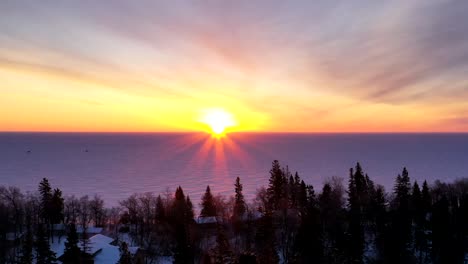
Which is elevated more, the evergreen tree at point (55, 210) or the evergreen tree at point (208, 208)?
the evergreen tree at point (55, 210)

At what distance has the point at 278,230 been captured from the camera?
49188mm

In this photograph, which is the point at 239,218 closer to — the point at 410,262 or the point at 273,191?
the point at 273,191

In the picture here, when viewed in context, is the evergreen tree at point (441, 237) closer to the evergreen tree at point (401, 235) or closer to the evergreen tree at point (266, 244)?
the evergreen tree at point (401, 235)

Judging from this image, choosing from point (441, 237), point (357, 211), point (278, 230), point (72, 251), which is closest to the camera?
point (72, 251)

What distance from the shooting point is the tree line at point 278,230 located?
33.2m

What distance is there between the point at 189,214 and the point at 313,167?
120741 mm

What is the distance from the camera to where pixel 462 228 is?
43031 mm

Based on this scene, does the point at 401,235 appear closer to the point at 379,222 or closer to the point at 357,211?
the point at 379,222

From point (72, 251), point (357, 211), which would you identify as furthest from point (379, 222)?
point (72, 251)

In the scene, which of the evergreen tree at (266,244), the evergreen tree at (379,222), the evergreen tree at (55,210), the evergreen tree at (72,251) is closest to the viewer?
the evergreen tree at (266,244)

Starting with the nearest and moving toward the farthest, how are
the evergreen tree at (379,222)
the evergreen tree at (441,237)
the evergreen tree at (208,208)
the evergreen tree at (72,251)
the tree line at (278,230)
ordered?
the evergreen tree at (72,251)
the tree line at (278,230)
the evergreen tree at (379,222)
the evergreen tree at (441,237)
the evergreen tree at (208,208)

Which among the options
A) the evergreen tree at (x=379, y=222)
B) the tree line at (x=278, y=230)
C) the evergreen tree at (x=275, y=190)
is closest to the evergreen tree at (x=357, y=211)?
the tree line at (x=278, y=230)

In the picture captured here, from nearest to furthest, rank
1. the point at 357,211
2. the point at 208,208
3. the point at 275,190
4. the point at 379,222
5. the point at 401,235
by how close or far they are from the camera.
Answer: the point at 401,235
the point at 379,222
the point at 357,211
the point at 275,190
the point at 208,208

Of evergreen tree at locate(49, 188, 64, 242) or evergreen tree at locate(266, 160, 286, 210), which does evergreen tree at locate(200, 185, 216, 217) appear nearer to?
evergreen tree at locate(266, 160, 286, 210)
